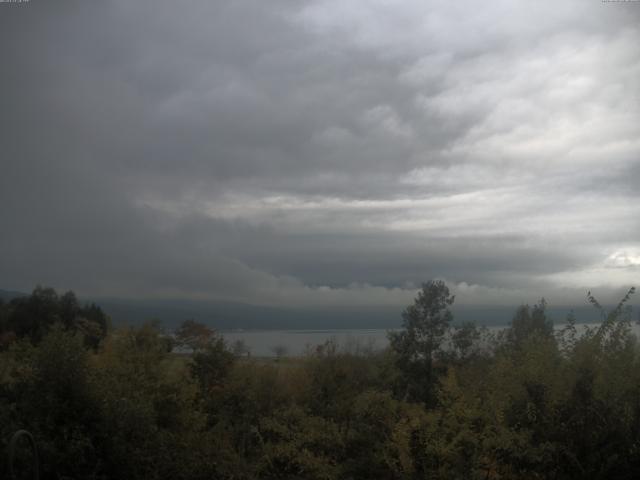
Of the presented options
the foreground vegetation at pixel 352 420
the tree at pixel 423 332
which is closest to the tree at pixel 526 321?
the tree at pixel 423 332

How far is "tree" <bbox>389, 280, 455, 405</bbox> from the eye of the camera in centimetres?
3052

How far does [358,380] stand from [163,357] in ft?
19.7

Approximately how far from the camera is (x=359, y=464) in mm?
14477

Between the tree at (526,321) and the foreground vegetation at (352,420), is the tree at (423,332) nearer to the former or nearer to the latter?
the tree at (526,321)

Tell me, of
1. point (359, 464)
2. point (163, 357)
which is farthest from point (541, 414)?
point (163, 357)

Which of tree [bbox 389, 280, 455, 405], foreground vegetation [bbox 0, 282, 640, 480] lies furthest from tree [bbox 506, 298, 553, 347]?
foreground vegetation [bbox 0, 282, 640, 480]

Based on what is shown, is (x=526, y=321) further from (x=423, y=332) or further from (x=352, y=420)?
(x=352, y=420)

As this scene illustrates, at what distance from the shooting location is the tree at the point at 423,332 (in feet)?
100

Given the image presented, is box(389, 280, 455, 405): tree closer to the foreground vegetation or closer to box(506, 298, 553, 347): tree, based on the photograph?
box(506, 298, 553, 347): tree

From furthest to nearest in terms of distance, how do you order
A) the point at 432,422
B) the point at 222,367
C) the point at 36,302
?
the point at 36,302 < the point at 222,367 < the point at 432,422

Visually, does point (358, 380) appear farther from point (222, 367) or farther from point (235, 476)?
point (222, 367)

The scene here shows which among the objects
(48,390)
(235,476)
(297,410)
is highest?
(48,390)

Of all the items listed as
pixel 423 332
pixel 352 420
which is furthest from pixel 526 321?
pixel 352 420

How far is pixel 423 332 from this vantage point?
31172 mm
